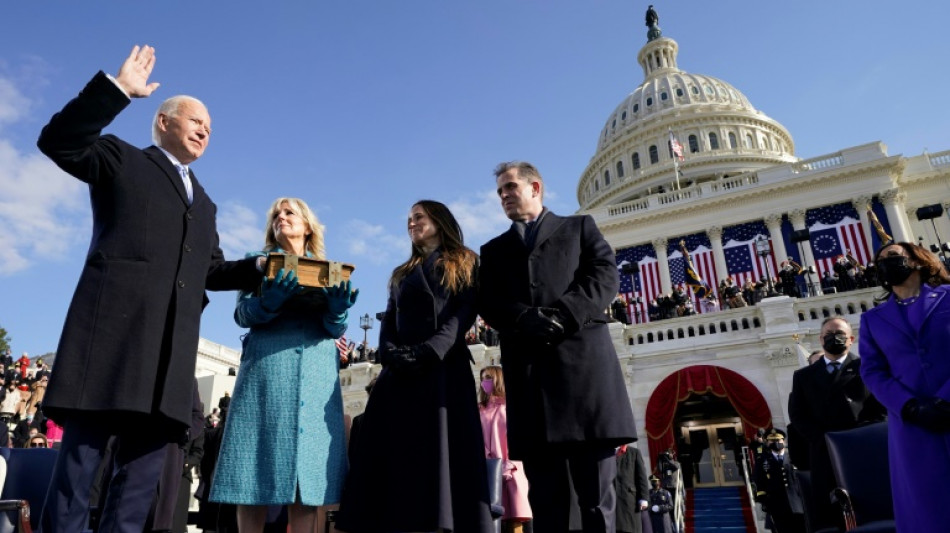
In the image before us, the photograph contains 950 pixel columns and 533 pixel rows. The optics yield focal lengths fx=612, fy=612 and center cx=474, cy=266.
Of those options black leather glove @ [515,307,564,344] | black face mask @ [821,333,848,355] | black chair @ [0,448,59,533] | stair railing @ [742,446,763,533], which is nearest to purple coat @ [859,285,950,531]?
black face mask @ [821,333,848,355]

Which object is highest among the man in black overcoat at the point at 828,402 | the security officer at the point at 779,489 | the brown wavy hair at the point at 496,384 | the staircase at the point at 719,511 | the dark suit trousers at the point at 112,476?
the brown wavy hair at the point at 496,384

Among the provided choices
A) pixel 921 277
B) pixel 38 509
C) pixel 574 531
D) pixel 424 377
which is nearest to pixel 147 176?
pixel 424 377

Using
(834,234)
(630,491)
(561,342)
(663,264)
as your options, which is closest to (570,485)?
(561,342)

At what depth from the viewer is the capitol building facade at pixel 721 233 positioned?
59.9 feet

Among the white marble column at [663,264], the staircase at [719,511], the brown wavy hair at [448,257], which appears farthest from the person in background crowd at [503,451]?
Answer: the white marble column at [663,264]

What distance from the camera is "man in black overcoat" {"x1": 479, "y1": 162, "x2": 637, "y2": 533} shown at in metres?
3.05

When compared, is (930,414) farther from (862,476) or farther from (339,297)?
(339,297)

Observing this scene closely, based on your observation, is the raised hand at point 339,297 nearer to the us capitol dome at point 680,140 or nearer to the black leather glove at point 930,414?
the black leather glove at point 930,414

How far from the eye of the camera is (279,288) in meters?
3.03

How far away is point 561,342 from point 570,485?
0.72 meters

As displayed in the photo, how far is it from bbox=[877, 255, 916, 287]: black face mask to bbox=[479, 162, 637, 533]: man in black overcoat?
1.82 meters

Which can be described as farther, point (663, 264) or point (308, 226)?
point (663, 264)

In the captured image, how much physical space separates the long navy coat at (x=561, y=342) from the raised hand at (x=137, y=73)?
199cm

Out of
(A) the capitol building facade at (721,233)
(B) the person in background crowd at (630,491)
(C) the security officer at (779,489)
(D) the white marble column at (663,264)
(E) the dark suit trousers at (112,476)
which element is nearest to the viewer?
(E) the dark suit trousers at (112,476)
